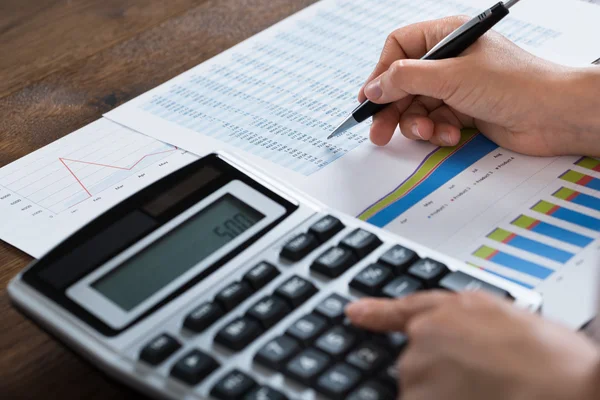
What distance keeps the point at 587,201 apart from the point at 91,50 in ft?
2.05

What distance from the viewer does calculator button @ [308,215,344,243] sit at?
23.6 inches

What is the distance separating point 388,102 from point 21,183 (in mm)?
365

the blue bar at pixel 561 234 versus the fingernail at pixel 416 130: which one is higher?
the fingernail at pixel 416 130

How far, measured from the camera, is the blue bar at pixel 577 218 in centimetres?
67

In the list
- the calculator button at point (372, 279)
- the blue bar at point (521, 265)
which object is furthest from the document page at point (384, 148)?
the calculator button at point (372, 279)

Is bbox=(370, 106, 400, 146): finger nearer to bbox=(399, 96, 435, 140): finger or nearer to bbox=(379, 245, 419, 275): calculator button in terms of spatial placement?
A: bbox=(399, 96, 435, 140): finger

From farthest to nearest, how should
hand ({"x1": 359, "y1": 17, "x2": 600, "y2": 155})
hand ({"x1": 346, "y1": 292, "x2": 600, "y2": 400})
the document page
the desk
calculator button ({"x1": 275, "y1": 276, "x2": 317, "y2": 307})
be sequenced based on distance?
the desk < hand ({"x1": 359, "y1": 17, "x2": 600, "y2": 155}) < the document page < calculator button ({"x1": 275, "y1": 276, "x2": 317, "y2": 307}) < hand ({"x1": 346, "y1": 292, "x2": 600, "y2": 400})

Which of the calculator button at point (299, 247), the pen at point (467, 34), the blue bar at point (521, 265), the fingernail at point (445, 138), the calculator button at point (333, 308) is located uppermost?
the pen at point (467, 34)

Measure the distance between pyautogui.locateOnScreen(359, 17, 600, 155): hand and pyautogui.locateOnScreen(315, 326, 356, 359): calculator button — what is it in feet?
1.05

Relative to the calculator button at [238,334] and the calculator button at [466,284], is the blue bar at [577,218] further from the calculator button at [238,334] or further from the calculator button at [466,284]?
the calculator button at [238,334]

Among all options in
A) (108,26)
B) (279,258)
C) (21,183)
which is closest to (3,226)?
(21,183)

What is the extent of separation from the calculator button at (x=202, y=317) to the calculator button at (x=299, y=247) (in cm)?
7

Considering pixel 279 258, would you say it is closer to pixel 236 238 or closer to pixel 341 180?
pixel 236 238

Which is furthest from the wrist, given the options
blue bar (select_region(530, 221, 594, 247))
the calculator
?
the calculator
